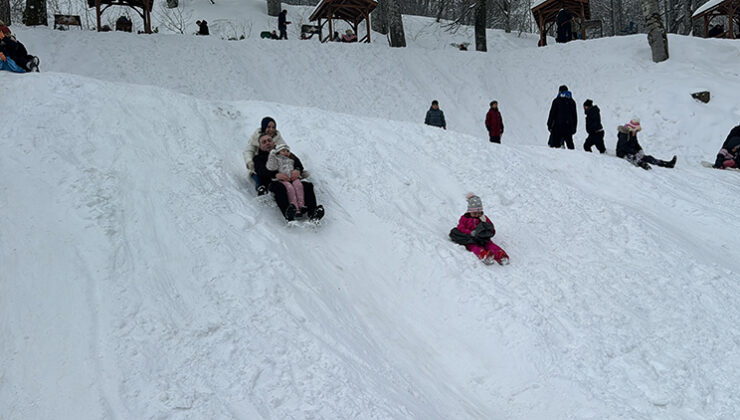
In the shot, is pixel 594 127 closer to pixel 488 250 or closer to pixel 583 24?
pixel 488 250

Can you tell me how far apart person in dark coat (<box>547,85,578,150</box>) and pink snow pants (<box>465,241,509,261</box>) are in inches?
249

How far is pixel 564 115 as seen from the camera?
11.2 meters

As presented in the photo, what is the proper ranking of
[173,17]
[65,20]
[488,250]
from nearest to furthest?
[488,250], [65,20], [173,17]

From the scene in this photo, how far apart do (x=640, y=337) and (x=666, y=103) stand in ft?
37.6

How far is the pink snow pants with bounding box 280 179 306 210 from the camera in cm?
599

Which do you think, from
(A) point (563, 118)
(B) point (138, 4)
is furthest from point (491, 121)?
(B) point (138, 4)

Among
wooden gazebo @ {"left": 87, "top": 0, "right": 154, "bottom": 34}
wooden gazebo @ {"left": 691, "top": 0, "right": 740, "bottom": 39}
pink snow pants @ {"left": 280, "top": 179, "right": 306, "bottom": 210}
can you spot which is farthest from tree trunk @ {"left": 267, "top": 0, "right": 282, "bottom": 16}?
pink snow pants @ {"left": 280, "top": 179, "right": 306, "bottom": 210}

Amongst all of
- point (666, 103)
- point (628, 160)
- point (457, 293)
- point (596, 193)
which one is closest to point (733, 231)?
point (596, 193)

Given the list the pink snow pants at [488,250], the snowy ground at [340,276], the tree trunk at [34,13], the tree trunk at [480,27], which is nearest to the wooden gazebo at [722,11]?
the tree trunk at [480,27]

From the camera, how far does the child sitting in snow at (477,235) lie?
5902 mm

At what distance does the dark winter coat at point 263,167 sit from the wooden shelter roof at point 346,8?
13.5 meters

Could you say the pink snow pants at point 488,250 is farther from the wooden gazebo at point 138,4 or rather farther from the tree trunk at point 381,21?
the tree trunk at point 381,21

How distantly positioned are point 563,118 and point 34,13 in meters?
15.1

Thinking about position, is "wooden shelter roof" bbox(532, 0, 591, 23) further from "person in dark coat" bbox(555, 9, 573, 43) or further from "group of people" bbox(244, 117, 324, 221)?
"group of people" bbox(244, 117, 324, 221)
